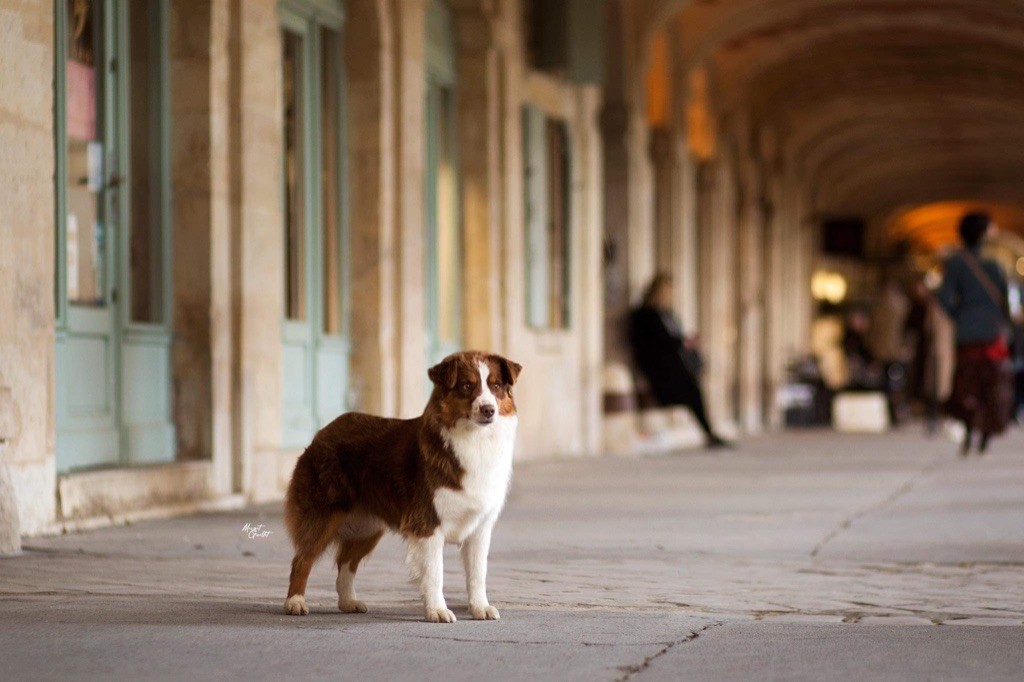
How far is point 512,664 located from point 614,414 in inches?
586

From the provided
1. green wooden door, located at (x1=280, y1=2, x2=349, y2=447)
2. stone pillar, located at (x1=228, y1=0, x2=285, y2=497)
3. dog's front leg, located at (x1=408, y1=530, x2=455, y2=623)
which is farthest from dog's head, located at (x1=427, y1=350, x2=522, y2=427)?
green wooden door, located at (x1=280, y1=2, x2=349, y2=447)

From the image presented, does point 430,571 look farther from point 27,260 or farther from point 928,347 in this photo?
point 928,347

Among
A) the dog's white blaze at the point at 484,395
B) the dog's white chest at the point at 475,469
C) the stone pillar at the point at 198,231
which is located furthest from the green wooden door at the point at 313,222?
the dog's white blaze at the point at 484,395

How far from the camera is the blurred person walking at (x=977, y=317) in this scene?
14.5m

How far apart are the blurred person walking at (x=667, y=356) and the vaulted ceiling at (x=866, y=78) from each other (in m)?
3.59

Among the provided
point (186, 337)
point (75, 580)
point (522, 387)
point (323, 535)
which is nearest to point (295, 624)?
point (323, 535)

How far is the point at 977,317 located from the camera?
1472cm

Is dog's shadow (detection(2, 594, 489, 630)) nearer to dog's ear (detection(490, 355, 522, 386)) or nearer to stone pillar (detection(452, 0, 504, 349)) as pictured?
dog's ear (detection(490, 355, 522, 386))

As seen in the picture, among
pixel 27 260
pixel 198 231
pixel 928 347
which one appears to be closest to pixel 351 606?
pixel 27 260

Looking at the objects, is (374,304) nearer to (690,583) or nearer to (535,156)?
(535,156)

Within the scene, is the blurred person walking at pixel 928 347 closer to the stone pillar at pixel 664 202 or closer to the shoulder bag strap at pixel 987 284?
the stone pillar at pixel 664 202

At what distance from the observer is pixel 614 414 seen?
65.2ft

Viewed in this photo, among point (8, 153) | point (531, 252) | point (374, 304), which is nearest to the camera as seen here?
point (8, 153)

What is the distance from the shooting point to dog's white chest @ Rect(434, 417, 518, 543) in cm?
566
